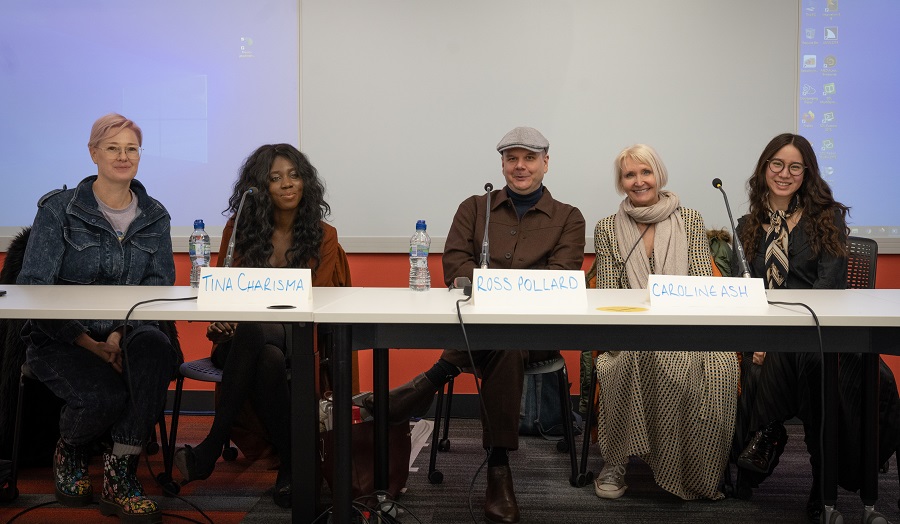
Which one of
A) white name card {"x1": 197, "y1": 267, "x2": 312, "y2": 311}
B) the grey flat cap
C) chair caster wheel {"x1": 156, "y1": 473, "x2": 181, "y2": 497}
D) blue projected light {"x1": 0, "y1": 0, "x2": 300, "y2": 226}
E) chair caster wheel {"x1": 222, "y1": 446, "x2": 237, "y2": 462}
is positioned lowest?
chair caster wheel {"x1": 222, "y1": 446, "x2": 237, "y2": 462}

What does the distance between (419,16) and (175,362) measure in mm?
1859

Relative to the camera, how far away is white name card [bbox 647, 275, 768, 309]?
1.67 metres

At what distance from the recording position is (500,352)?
2.26 metres

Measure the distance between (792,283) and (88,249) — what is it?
2.34m

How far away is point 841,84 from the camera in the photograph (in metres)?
3.24

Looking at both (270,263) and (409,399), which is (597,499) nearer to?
(409,399)

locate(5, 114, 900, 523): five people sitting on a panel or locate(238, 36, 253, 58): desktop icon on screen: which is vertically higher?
locate(238, 36, 253, 58): desktop icon on screen

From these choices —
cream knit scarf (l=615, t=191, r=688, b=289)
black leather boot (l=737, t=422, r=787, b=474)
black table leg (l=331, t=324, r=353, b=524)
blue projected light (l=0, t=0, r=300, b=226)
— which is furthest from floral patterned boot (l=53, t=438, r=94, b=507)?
black leather boot (l=737, t=422, r=787, b=474)

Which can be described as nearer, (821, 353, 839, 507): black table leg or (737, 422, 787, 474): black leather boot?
(821, 353, 839, 507): black table leg

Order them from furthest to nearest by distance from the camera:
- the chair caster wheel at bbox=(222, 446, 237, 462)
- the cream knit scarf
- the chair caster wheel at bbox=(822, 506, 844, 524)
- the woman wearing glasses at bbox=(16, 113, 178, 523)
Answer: the chair caster wheel at bbox=(222, 446, 237, 462) < the cream knit scarf < the woman wearing glasses at bbox=(16, 113, 178, 523) < the chair caster wheel at bbox=(822, 506, 844, 524)

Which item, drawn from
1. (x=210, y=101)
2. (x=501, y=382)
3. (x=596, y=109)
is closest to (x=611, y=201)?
(x=596, y=109)

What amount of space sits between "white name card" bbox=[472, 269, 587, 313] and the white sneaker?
3.13 ft

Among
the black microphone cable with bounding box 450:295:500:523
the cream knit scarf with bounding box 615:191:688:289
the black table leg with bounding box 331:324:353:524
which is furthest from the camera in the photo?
the cream knit scarf with bounding box 615:191:688:289

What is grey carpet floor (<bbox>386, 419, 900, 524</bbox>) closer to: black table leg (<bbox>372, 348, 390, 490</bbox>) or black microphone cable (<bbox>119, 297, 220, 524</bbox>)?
black table leg (<bbox>372, 348, 390, 490</bbox>)
